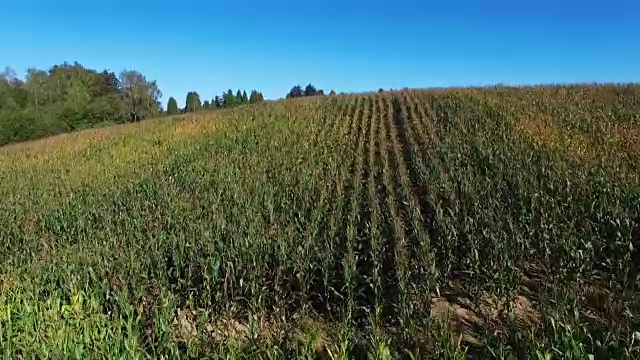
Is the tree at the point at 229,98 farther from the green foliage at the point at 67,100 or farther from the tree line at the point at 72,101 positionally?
the green foliage at the point at 67,100

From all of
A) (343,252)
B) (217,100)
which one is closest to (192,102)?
(217,100)

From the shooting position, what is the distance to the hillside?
507 cm

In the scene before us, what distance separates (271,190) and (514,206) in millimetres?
5409

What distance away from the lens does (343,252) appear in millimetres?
7574

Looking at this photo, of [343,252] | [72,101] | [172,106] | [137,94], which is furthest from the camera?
[172,106]

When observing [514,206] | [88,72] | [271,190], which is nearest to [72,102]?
[88,72]

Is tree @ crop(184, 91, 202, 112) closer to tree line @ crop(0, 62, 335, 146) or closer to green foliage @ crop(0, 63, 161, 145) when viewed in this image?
tree line @ crop(0, 62, 335, 146)

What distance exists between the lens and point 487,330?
16.4 feet

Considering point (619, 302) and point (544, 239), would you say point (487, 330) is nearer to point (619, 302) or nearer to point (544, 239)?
point (619, 302)

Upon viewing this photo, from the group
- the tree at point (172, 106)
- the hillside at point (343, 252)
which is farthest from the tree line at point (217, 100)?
the hillside at point (343, 252)

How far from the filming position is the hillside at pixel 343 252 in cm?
507

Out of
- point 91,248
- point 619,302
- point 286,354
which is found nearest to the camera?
point 286,354

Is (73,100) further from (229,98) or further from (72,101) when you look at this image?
(229,98)

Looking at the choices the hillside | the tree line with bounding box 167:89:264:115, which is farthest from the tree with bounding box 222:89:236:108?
the hillside
